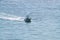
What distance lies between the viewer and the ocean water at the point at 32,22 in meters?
7.55

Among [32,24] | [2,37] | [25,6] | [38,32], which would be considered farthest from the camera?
[25,6]

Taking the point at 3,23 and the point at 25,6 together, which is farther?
the point at 25,6

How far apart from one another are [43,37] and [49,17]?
250 centimetres

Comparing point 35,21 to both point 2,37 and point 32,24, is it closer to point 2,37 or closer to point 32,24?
point 32,24

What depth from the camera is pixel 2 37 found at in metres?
7.33

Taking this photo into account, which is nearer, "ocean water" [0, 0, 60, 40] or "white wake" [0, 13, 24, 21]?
"ocean water" [0, 0, 60, 40]

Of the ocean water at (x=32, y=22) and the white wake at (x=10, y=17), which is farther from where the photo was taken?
the white wake at (x=10, y=17)

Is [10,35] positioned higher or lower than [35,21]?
lower

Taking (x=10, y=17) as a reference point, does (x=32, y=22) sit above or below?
below

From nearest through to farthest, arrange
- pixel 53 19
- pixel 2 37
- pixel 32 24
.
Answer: pixel 2 37 → pixel 32 24 → pixel 53 19

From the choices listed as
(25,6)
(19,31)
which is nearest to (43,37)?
(19,31)

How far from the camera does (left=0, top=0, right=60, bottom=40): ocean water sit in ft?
24.8

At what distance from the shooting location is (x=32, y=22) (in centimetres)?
885

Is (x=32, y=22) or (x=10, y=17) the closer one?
(x=32, y=22)
